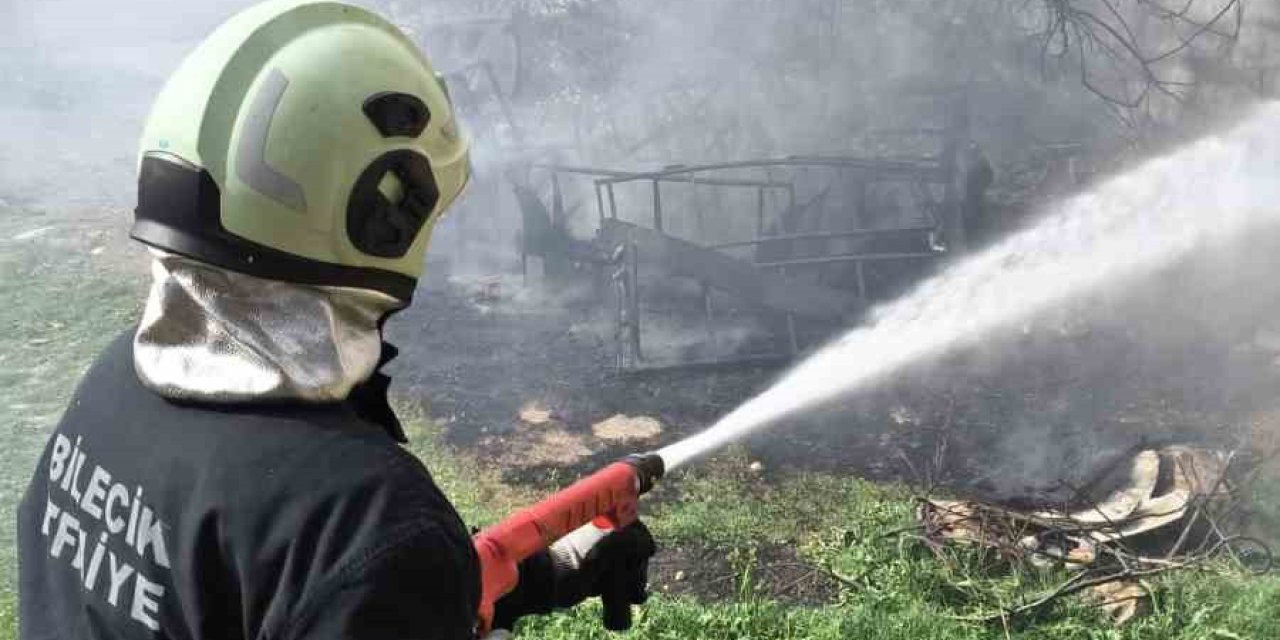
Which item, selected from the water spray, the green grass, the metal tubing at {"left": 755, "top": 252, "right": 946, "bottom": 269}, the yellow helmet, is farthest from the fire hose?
the metal tubing at {"left": 755, "top": 252, "right": 946, "bottom": 269}

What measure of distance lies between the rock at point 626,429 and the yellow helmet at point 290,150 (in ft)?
16.8

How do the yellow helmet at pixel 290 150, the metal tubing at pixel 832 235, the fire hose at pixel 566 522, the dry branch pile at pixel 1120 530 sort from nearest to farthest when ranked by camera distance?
1. the yellow helmet at pixel 290 150
2. the fire hose at pixel 566 522
3. the dry branch pile at pixel 1120 530
4. the metal tubing at pixel 832 235

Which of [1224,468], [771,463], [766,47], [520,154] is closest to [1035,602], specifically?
[1224,468]

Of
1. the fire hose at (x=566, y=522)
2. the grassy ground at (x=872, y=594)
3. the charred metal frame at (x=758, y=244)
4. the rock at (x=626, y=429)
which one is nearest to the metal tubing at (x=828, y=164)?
the charred metal frame at (x=758, y=244)

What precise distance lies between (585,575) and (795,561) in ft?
9.32

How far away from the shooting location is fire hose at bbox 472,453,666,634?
7.41 ft

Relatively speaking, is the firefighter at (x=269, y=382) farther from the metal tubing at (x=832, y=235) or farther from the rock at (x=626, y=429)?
the metal tubing at (x=832, y=235)

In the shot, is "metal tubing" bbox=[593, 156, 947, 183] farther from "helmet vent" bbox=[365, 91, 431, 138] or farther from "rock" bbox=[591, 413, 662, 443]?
"helmet vent" bbox=[365, 91, 431, 138]

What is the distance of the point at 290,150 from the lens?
1.58m

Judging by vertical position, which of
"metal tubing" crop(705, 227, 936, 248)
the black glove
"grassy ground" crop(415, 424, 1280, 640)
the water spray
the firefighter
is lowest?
"grassy ground" crop(415, 424, 1280, 640)

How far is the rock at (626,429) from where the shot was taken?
675 cm

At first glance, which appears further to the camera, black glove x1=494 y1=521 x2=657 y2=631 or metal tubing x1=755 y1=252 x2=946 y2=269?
metal tubing x1=755 y1=252 x2=946 y2=269

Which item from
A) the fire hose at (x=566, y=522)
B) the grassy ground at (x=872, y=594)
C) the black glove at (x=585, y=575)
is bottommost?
the grassy ground at (x=872, y=594)

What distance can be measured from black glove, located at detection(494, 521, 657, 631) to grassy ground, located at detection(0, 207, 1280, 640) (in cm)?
166
